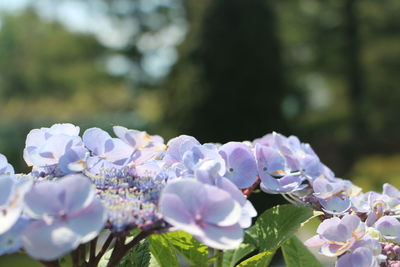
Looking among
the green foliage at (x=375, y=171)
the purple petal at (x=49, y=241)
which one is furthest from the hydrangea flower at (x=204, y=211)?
the green foliage at (x=375, y=171)

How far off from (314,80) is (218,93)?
39.1 ft

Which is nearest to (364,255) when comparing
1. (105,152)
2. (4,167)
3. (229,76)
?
(105,152)

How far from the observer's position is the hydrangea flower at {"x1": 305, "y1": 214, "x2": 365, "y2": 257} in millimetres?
829

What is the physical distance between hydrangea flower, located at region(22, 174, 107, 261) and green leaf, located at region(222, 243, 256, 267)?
39cm

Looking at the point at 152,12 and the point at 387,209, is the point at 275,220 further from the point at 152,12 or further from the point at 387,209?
the point at 152,12

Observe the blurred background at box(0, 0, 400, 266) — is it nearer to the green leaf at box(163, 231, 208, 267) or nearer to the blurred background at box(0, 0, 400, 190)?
the blurred background at box(0, 0, 400, 190)

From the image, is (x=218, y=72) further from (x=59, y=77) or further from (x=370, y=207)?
(x=59, y=77)

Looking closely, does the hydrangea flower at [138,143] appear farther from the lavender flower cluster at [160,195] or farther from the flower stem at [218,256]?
the flower stem at [218,256]

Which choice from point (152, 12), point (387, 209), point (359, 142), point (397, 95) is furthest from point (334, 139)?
point (387, 209)

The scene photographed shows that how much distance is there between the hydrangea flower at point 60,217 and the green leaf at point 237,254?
Answer: 0.39m

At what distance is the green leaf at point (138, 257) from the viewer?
85 centimetres

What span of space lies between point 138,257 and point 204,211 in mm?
270

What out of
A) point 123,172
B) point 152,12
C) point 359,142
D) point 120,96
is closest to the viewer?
point 123,172

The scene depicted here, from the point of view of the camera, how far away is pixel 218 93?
7.46 metres
